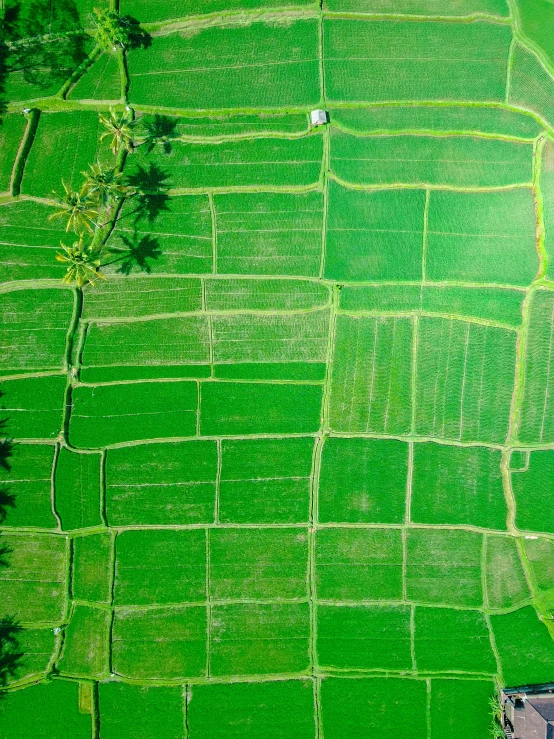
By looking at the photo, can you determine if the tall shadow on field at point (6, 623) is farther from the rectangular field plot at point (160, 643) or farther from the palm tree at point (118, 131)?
the palm tree at point (118, 131)

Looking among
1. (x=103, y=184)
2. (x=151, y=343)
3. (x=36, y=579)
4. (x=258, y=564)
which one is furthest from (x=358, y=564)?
(x=103, y=184)

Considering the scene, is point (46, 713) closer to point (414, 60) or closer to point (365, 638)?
point (365, 638)

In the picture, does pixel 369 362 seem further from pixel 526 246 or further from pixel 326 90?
pixel 326 90

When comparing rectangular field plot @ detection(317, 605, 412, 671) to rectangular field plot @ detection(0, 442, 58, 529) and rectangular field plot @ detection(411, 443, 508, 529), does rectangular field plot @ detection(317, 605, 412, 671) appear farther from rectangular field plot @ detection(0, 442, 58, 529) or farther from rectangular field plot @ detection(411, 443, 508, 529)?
rectangular field plot @ detection(0, 442, 58, 529)

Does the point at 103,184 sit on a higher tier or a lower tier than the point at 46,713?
higher

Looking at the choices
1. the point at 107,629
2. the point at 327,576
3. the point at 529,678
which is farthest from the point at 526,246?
the point at 107,629

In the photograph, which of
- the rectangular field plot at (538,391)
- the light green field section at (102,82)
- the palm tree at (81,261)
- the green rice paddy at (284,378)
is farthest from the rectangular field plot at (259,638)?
the light green field section at (102,82)

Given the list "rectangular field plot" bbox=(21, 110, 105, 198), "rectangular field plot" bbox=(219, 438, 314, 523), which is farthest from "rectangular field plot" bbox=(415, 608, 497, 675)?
"rectangular field plot" bbox=(21, 110, 105, 198)
